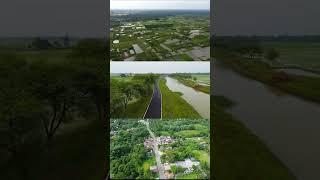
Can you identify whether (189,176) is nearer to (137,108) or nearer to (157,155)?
(157,155)

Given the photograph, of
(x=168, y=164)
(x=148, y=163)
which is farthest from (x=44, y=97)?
(x=168, y=164)

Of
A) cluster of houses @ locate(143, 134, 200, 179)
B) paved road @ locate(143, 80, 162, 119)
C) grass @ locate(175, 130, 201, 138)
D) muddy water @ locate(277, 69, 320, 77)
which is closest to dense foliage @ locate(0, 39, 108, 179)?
paved road @ locate(143, 80, 162, 119)

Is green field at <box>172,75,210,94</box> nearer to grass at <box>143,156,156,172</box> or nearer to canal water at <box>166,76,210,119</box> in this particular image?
canal water at <box>166,76,210,119</box>

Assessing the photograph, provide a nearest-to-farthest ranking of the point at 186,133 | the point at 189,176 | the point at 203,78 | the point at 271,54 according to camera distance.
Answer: the point at 271,54 → the point at 203,78 → the point at 189,176 → the point at 186,133

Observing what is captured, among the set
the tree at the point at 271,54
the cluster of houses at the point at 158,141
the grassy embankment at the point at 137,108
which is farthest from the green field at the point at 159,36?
the cluster of houses at the point at 158,141

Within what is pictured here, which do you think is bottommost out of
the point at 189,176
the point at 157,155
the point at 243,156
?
the point at 189,176

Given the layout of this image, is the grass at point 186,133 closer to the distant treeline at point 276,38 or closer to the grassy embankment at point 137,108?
the grassy embankment at point 137,108

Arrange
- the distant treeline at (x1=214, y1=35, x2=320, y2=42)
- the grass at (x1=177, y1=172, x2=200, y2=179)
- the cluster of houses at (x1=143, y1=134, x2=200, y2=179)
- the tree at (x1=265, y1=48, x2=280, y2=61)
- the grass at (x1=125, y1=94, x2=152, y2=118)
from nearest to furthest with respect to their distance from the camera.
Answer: the distant treeline at (x1=214, y1=35, x2=320, y2=42), the tree at (x1=265, y1=48, x2=280, y2=61), the grass at (x1=177, y1=172, x2=200, y2=179), the cluster of houses at (x1=143, y1=134, x2=200, y2=179), the grass at (x1=125, y1=94, x2=152, y2=118)
